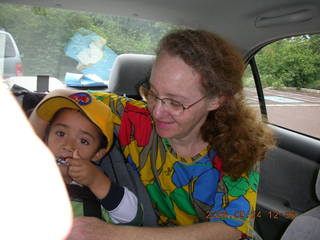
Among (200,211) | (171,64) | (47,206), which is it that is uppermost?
(171,64)

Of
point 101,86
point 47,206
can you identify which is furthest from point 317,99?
point 47,206

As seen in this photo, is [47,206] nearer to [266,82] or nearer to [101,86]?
[101,86]

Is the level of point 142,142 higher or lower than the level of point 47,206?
lower

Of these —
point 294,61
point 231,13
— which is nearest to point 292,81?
point 294,61

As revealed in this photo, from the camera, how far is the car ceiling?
1909 mm

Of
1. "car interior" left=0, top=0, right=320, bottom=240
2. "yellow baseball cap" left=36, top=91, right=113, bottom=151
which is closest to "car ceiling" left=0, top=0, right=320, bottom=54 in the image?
"car interior" left=0, top=0, right=320, bottom=240

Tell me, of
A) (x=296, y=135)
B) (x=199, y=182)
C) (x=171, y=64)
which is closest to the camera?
(x=171, y=64)

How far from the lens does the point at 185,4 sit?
2.11 meters

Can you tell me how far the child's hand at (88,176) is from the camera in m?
1.28

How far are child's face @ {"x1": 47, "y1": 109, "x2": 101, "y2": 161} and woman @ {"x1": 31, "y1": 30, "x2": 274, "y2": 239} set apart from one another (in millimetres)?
178

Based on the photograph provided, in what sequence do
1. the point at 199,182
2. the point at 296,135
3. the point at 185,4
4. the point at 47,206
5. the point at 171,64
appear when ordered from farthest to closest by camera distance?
the point at 296,135 → the point at 185,4 → the point at 199,182 → the point at 171,64 → the point at 47,206

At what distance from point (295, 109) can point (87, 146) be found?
5.22 ft

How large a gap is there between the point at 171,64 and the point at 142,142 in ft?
1.31

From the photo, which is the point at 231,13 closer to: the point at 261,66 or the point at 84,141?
the point at 261,66
